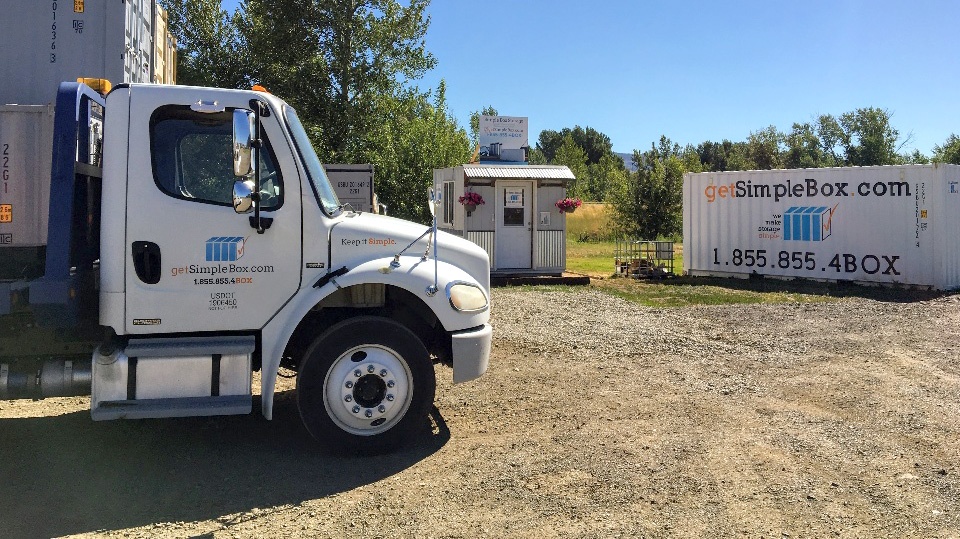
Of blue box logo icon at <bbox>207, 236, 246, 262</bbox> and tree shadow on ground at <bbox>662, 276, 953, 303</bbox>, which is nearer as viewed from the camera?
blue box logo icon at <bbox>207, 236, 246, 262</bbox>

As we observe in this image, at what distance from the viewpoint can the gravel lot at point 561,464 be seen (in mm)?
4809

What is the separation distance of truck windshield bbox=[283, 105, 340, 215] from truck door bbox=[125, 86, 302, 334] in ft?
0.37

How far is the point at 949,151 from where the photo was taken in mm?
60688

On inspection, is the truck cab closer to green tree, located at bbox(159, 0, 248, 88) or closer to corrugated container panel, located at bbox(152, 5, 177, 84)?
corrugated container panel, located at bbox(152, 5, 177, 84)

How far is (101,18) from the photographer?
663 cm

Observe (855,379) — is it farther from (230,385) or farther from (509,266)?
(509,266)

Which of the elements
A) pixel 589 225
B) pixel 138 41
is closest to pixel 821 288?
pixel 138 41

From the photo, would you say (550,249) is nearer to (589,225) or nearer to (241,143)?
(241,143)

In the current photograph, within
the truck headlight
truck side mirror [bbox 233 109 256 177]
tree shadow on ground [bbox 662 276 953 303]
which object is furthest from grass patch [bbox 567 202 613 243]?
truck side mirror [bbox 233 109 256 177]

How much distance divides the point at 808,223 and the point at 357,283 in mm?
15796

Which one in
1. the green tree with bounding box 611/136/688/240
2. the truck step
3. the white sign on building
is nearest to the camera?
the truck step

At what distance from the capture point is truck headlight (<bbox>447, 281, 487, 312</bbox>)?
599 centimetres

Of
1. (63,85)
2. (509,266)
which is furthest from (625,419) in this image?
(509,266)

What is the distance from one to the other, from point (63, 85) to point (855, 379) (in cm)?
816
